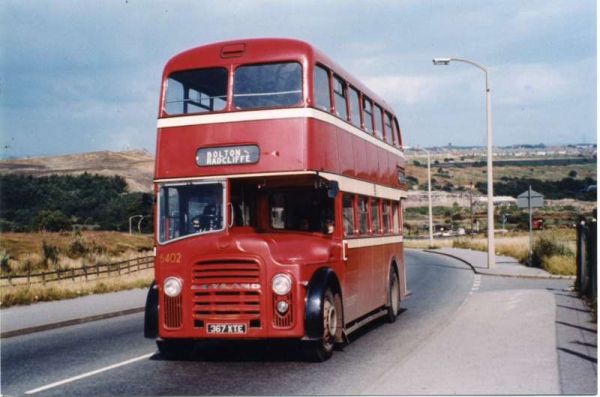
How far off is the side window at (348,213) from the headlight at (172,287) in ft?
9.32

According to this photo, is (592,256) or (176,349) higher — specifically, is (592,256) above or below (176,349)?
above

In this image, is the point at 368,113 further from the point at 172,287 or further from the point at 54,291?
the point at 54,291

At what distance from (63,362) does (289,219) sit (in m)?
3.82

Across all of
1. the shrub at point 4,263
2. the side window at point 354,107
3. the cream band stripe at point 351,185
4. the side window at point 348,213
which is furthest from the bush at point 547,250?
the side window at point 348,213

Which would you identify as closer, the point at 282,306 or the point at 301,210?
the point at 282,306

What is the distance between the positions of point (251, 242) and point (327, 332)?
1.66 m

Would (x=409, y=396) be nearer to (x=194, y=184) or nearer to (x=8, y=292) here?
(x=194, y=184)

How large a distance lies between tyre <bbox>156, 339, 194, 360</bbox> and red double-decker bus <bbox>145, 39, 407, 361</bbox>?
0.03 metres

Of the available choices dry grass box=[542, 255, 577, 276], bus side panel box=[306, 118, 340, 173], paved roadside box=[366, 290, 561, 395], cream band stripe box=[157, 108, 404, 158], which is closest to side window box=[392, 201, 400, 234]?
paved roadside box=[366, 290, 561, 395]

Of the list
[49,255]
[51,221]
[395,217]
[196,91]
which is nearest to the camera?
[196,91]

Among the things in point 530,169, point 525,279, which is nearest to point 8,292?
point 525,279

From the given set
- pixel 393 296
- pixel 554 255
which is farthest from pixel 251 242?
pixel 554 255

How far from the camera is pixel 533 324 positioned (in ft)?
47.4

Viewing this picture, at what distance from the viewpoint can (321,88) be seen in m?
12.3
